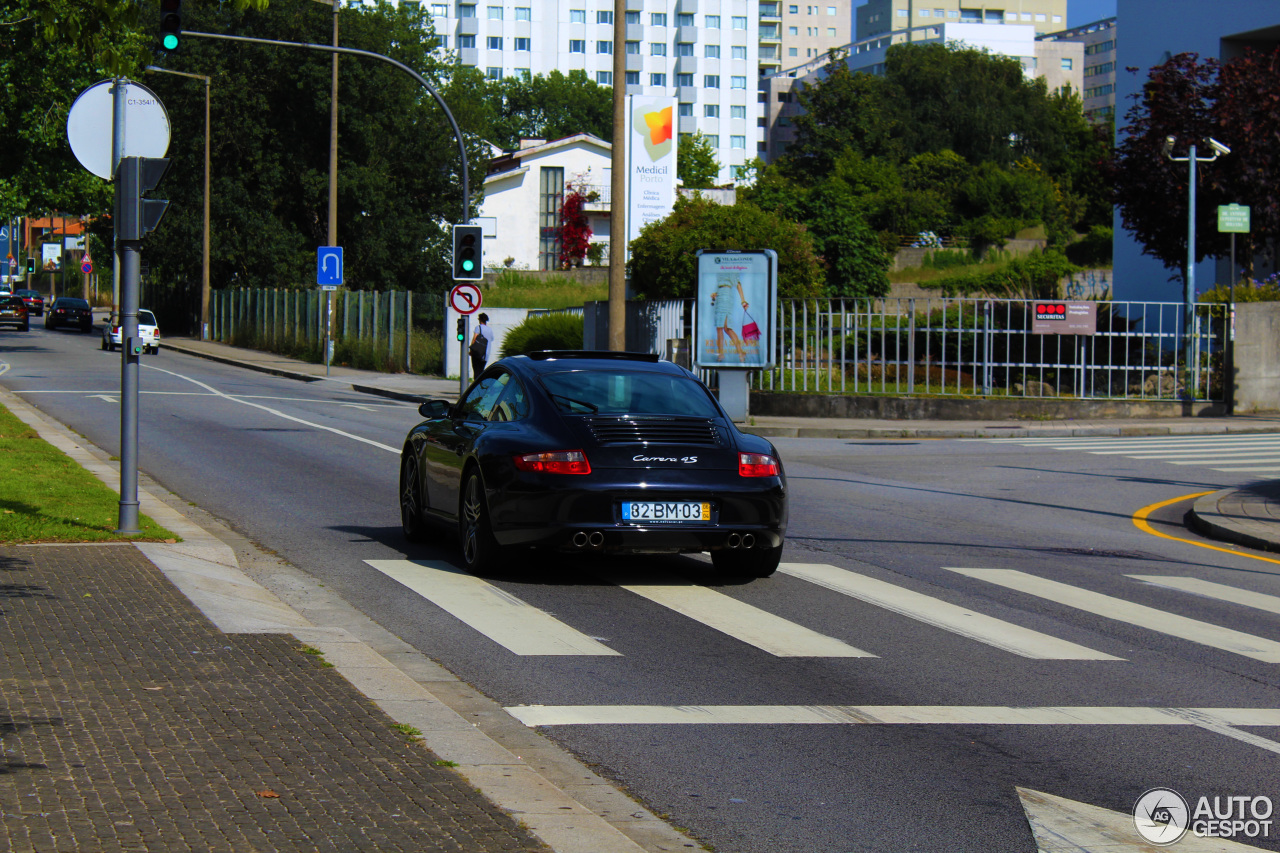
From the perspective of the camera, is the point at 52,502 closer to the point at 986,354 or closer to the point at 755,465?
the point at 755,465

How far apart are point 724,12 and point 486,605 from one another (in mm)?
130154

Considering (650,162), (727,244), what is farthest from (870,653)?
(650,162)

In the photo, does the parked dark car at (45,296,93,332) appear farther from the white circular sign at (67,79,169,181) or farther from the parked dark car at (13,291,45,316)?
the white circular sign at (67,79,169,181)

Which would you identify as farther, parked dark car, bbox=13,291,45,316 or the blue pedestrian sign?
parked dark car, bbox=13,291,45,316

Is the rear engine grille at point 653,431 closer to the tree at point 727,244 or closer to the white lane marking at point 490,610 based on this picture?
the white lane marking at point 490,610

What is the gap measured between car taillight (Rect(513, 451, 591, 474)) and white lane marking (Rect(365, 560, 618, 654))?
0.82 meters

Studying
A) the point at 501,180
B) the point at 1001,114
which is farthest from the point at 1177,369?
the point at 1001,114

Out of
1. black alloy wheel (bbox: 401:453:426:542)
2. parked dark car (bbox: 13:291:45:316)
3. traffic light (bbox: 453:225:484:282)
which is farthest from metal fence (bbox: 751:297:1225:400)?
parked dark car (bbox: 13:291:45:316)

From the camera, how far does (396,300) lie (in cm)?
4381

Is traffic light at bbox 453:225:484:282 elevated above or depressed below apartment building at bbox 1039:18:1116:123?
below

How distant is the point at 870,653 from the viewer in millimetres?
7492

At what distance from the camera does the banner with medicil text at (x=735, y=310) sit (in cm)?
2661

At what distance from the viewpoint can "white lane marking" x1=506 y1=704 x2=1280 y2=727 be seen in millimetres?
6055

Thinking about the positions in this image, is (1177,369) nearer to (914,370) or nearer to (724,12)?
(914,370)
